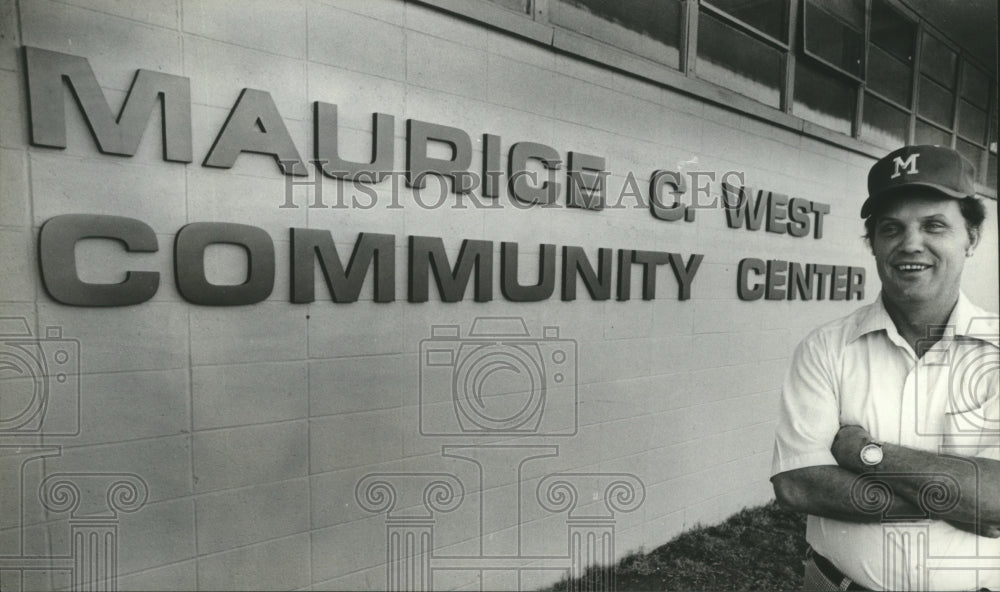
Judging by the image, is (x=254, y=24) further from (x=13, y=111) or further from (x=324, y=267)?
(x=324, y=267)

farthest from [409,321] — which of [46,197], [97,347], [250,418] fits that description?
[46,197]

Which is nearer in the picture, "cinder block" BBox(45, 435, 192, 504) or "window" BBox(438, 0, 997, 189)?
"window" BBox(438, 0, 997, 189)

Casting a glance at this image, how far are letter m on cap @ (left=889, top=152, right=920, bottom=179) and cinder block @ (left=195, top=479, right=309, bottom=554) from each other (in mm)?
1973

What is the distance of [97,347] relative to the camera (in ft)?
5.15

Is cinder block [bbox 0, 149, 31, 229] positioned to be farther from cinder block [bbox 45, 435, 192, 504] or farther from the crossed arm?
the crossed arm

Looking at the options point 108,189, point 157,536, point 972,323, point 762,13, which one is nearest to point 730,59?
point 762,13

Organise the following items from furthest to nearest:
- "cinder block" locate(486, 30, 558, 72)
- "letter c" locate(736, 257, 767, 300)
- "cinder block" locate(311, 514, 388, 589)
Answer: "letter c" locate(736, 257, 767, 300) → "cinder block" locate(486, 30, 558, 72) → "cinder block" locate(311, 514, 388, 589)

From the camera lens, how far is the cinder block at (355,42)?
184 centimetres

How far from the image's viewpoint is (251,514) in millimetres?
1851

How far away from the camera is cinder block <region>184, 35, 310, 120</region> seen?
165 cm

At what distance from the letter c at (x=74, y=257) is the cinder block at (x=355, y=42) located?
2.73ft

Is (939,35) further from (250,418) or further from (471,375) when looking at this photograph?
(250,418)

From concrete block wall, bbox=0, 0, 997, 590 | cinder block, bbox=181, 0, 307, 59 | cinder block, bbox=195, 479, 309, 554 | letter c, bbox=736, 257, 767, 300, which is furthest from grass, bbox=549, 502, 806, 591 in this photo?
cinder block, bbox=181, 0, 307, 59

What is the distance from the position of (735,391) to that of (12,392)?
3.21m
